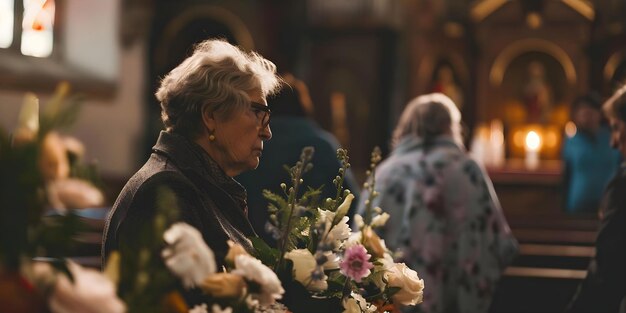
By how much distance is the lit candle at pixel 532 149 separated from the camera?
14250mm

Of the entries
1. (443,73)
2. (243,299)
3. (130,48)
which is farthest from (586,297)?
(443,73)

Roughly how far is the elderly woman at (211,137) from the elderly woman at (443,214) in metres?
2.70

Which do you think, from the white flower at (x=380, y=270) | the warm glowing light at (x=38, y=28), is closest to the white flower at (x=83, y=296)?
the white flower at (x=380, y=270)

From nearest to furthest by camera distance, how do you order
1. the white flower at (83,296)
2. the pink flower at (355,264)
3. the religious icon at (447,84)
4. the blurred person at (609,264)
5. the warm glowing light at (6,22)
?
the white flower at (83,296)
the pink flower at (355,264)
the blurred person at (609,264)
the warm glowing light at (6,22)
the religious icon at (447,84)

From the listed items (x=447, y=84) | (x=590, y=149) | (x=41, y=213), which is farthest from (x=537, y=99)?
(x=41, y=213)

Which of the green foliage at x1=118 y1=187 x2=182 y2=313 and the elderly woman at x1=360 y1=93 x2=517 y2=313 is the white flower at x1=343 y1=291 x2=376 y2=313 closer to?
the green foliage at x1=118 y1=187 x2=182 y2=313

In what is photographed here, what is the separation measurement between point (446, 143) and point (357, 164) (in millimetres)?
7346

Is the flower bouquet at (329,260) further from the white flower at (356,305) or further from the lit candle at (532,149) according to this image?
the lit candle at (532,149)

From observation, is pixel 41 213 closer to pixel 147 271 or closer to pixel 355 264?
pixel 147 271

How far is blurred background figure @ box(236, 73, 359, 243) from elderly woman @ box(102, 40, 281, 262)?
5.95ft

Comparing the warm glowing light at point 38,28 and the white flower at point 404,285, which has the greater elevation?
the warm glowing light at point 38,28

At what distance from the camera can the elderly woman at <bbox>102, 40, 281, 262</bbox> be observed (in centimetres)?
217

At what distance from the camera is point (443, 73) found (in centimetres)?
1390

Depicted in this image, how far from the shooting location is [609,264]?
337 cm
